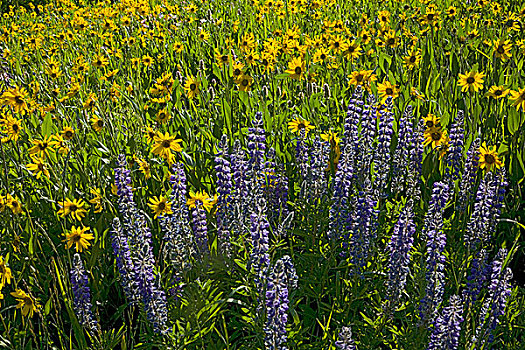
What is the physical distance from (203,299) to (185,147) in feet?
5.00

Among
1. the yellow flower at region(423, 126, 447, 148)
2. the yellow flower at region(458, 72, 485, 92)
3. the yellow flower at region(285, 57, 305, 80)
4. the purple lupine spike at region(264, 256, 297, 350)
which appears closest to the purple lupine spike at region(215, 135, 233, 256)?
the purple lupine spike at region(264, 256, 297, 350)

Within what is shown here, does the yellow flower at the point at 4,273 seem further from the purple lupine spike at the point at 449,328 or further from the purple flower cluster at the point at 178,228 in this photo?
the purple lupine spike at the point at 449,328

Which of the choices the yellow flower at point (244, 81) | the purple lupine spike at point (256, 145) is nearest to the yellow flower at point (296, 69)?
the yellow flower at point (244, 81)

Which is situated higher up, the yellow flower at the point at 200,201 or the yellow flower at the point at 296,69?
the yellow flower at the point at 296,69

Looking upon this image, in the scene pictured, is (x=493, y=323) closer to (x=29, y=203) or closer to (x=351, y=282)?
(x=351, y=282)

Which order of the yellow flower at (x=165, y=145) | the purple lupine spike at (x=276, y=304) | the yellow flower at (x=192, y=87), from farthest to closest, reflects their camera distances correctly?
1. the yellow flower at (x=192, y=87)
2. the yellow flower at (x=165, y=145)
3. the purple lupine spike at (x=276, y=304)

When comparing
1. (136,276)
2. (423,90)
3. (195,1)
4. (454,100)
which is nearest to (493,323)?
(136,276)

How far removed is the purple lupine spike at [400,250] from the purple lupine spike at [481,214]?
39 centimetres

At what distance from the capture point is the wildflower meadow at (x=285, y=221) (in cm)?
179

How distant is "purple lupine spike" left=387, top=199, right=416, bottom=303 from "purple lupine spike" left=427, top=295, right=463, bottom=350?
214 millimetres

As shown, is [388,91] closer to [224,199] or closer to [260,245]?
[224,199]

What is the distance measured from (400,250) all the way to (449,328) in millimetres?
322

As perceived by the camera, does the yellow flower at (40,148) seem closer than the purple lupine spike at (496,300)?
No

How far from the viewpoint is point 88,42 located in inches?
247
